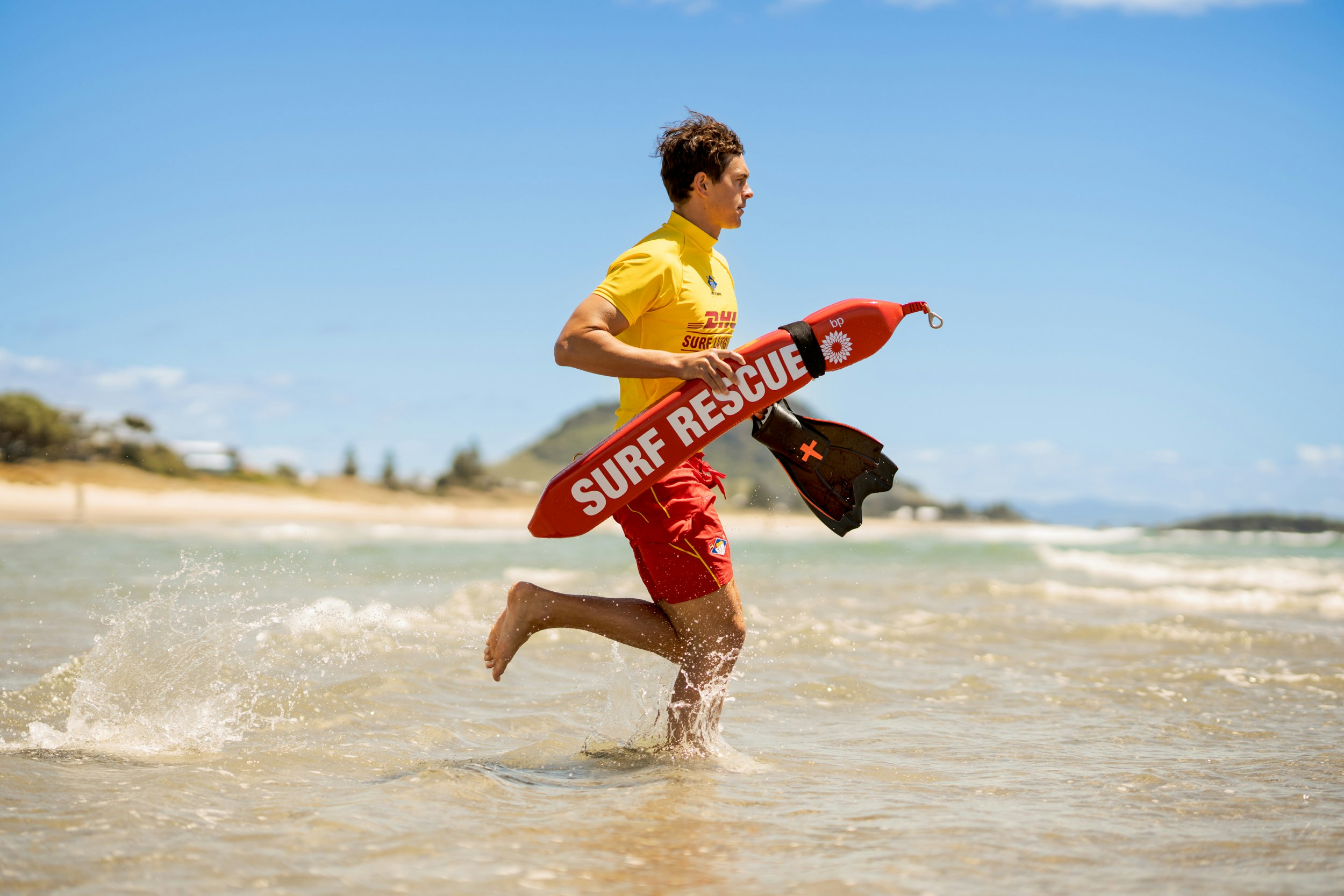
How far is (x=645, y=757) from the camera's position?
3711mm

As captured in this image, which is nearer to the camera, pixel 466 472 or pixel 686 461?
pixel 686 461

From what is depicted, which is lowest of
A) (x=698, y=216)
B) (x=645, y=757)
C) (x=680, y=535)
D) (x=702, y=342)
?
(x=645, y=757)

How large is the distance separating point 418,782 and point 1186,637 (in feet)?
21.1

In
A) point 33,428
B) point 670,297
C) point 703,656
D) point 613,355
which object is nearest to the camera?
point 613,355

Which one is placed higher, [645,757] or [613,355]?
[613,355]

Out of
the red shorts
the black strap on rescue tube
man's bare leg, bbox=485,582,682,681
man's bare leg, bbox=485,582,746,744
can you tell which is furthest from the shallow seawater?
the black strap on rescue tube

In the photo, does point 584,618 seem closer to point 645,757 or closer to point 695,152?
point 645,757

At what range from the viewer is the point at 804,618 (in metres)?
8.23

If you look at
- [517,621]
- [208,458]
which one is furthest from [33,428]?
[517,621]

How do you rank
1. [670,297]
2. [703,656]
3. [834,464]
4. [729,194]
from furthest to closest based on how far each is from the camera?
[834,464]
[703,656]
[729,194]
[670,297]

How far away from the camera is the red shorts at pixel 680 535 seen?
3375 mm

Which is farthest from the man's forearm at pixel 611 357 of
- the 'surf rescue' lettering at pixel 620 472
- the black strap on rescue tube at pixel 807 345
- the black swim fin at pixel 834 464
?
the black swim fin at pixel 834 464

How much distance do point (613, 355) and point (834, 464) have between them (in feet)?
3.83

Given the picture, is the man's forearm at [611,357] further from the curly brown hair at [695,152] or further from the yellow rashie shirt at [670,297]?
the curly brown hair at [695,152]
